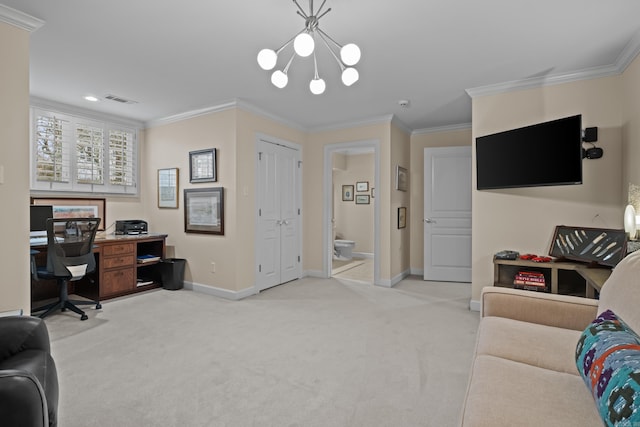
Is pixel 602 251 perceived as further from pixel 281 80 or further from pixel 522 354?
pixel 281 80

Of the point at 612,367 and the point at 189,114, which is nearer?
the point at 612,367

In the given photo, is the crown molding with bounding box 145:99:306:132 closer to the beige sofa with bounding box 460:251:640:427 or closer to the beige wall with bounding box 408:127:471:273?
the beige wall with bounding box 408:127:471:273

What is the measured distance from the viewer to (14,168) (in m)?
2.28

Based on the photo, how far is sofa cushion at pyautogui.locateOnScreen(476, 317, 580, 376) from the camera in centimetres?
A: 144

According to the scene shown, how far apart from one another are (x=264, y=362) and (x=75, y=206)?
11.8ft

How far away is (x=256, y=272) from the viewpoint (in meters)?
4.44

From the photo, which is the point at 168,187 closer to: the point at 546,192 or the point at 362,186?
the point at 362,186

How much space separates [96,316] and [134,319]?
0.45 metres

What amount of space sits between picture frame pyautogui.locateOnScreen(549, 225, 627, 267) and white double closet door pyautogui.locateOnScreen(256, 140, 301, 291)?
10.7 ft

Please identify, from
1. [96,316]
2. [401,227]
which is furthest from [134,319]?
[401,227]

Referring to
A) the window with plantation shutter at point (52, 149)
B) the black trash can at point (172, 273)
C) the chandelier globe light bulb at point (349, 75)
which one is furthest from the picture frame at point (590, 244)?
the window with plantation shutter at point (52, 149)

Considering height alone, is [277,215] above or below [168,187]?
below

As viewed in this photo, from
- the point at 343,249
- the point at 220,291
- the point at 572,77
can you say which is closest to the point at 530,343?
the point at 572,77

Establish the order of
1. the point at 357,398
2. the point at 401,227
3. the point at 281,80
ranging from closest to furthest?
the point at 357,398 < the point at 281,80 < the point at 401,227
